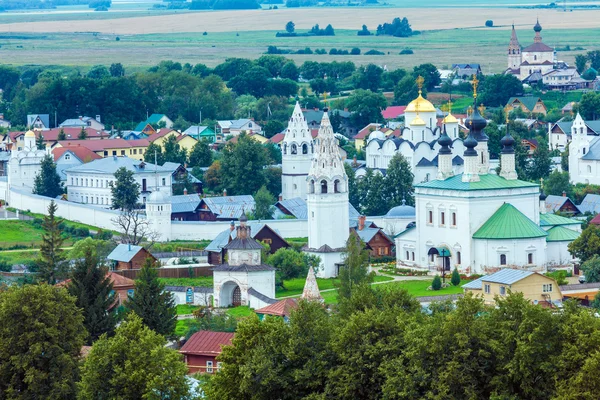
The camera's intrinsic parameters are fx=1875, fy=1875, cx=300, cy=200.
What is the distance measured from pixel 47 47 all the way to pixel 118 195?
112666 millimetres

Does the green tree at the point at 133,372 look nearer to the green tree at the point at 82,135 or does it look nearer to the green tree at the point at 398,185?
the green tree at the point at 398,185

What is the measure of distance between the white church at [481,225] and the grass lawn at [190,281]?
20.5 feet

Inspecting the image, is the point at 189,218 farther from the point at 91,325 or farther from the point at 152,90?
the point at 152,90

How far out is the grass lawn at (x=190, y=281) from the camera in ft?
178

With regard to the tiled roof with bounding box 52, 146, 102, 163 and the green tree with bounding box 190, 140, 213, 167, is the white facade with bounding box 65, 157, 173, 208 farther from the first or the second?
the green tree with bounding box 190, 140, 213, 167

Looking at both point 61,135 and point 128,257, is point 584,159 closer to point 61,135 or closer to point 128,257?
point 61,135

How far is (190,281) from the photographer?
55.1 meters

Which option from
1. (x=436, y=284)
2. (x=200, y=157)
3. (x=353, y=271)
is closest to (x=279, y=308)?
(x=353, y=271)

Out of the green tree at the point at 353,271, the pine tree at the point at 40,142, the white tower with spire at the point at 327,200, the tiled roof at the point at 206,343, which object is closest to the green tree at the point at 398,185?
the white tower with spire at the point at 327,200

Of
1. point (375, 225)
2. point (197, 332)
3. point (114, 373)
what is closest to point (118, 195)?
point (375, 225)

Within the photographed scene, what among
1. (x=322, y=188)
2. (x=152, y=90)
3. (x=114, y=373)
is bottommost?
(x=114, y=373)

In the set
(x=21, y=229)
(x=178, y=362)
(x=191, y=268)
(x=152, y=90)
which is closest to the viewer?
(x=178, y=362)

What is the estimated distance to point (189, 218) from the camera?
7038 centimetres

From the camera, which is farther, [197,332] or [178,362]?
[197,332]
